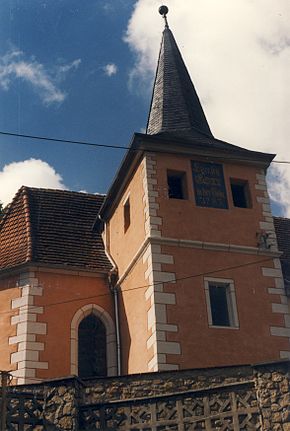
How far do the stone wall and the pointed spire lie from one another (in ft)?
35.0

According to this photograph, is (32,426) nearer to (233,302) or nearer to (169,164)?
(233,302)

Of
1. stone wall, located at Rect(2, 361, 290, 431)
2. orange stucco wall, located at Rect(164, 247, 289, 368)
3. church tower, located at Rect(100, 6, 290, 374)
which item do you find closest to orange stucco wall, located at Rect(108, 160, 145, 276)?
church tower, located at Rect(100, 6, 290, 374)

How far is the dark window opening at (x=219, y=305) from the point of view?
16312mm

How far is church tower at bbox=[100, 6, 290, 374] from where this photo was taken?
15.8m

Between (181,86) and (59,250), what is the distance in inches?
298

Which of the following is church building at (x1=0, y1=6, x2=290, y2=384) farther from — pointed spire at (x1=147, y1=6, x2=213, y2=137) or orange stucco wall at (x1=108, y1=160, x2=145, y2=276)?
pointed spire at (x1=147, y1=6, x2=213, y2=137)

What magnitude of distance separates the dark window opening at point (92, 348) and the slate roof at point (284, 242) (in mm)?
5046

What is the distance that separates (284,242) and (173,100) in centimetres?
577

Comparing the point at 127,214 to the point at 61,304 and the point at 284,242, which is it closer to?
the point at 61,304

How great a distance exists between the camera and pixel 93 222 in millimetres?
21656

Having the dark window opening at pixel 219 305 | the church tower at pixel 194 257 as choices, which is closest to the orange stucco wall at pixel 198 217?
the church tower at pixel 194 257

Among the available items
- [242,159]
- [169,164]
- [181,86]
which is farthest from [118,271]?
[181,86]

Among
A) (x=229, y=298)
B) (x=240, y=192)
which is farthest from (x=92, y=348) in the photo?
(x=240, y=192)

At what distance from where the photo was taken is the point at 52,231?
66.3 feet
